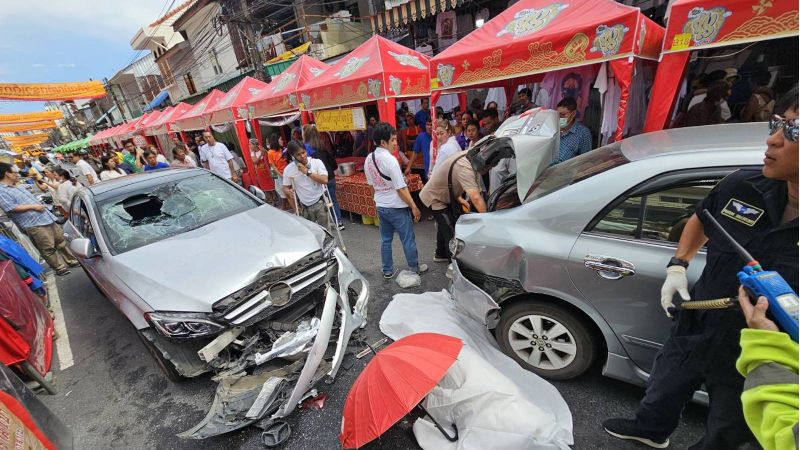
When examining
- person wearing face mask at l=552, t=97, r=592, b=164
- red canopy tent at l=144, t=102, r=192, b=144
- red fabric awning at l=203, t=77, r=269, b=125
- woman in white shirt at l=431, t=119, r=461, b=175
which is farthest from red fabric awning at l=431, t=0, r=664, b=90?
red canopy tent at l=144, t=102, r=192, b=144

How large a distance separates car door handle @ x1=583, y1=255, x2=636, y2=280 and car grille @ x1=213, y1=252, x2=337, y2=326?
201 cm

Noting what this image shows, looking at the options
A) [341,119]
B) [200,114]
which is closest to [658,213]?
[341,119]

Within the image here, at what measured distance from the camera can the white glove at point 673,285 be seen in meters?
1.46

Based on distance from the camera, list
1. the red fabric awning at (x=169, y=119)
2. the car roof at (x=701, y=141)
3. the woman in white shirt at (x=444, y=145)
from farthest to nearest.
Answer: the red fabric awning at (x=169, y=119) → the woman in white shirt at (x=444, y=145) → the car roof at (x=701, y=141)

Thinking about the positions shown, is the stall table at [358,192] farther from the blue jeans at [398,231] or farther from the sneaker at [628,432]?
the sneaker at [628,432]

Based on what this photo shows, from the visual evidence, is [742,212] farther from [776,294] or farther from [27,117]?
[27,117]

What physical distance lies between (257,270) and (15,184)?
584 centimetres

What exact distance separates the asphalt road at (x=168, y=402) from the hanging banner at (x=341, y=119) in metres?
3.54

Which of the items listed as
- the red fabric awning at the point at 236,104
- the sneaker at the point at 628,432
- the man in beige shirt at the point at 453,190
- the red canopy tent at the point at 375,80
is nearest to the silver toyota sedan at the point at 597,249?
the sneaker at the point at 628,432

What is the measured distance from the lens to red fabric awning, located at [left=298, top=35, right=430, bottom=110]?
5.39 metres

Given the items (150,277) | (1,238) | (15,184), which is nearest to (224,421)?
(150,277)

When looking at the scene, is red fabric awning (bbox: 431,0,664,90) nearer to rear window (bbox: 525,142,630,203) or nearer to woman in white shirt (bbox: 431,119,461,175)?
woman in white shirt (bbox: 431,119,461,175)

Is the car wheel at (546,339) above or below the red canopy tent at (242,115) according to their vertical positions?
below

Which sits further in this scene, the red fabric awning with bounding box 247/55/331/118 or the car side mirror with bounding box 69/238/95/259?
the red fabric awning with bounding box 247/55/331/118
